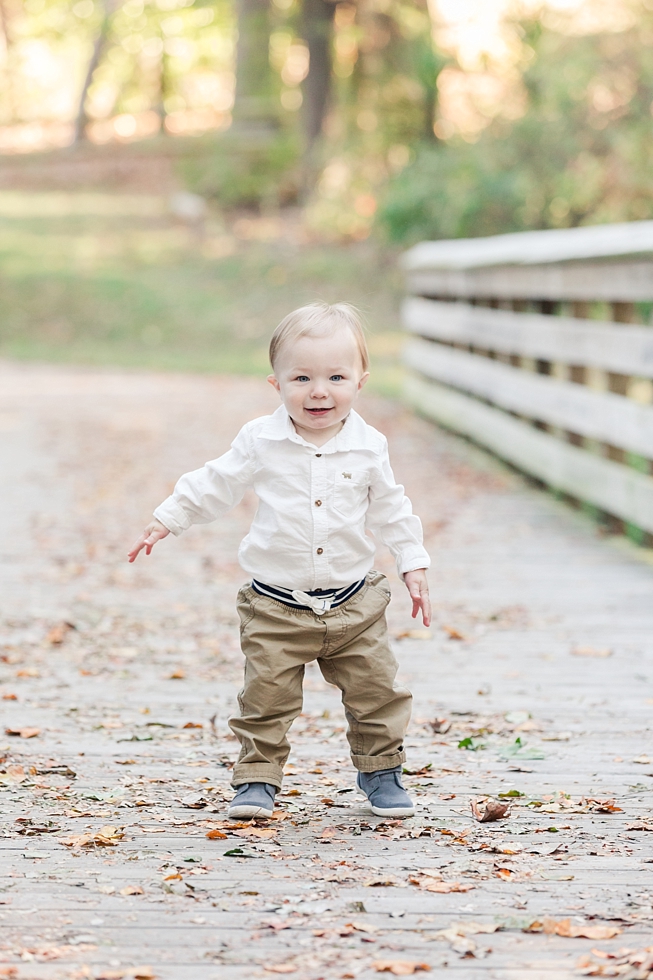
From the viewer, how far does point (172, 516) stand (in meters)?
3.80

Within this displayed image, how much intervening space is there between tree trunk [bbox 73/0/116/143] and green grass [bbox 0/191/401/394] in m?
6.99

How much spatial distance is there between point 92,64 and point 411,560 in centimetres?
3706

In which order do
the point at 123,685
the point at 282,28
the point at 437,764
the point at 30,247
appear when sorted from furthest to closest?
the point at 282,28 → the point at 30,247 → the point at 123,685 → the point at 437,764

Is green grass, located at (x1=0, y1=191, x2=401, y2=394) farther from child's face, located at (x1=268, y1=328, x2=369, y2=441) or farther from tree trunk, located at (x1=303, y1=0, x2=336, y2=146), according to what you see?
child's face, located at (x1=268, y1=328, x2=369, y2=441)

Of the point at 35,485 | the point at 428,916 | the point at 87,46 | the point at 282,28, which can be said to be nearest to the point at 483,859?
the point at 428,916

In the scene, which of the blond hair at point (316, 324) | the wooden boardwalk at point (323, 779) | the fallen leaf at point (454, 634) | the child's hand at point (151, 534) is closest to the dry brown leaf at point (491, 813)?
the wooden boardwalk at point (323, 779)

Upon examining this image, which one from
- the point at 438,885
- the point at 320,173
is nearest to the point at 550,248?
the point at 438,885

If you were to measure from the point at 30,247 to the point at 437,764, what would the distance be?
22.1 meters

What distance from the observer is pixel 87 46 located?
45.6m

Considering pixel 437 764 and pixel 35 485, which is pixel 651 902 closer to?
pixel 437 764

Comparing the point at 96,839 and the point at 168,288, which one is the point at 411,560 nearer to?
the point at 96,839

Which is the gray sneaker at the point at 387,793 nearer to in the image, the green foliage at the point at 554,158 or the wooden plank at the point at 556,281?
the wooden plank at the point at 556,281

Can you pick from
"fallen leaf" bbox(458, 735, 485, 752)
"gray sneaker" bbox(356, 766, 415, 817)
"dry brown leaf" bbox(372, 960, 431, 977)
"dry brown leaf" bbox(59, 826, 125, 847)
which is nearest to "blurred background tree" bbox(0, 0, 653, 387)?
"fallen leaf" bbox(458, 735, 485, 752)

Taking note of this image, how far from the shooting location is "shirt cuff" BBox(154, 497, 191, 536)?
3787mm
